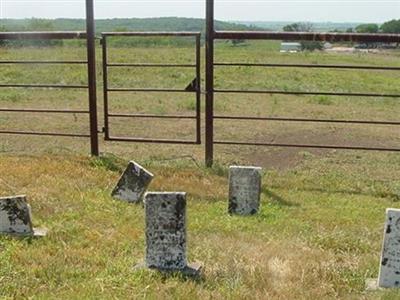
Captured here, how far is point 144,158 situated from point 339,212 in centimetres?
291

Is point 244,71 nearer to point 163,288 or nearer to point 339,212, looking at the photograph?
point 339,212

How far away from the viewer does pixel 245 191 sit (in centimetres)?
512

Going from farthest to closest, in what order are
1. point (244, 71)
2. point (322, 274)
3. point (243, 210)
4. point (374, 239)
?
point (244, 71) < point (243, 210) < point (374, 239) < point (322, 274)

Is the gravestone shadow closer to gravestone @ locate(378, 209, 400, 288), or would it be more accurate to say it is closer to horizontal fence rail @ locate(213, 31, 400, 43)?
horizontal fence rail @ locate(213, 31, 400, 43)

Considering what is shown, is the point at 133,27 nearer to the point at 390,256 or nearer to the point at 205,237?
the point at 205,237

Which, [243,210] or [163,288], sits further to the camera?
[243,210]

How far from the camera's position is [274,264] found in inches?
155

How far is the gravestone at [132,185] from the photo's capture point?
5402 millimetres

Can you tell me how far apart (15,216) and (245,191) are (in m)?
1.83

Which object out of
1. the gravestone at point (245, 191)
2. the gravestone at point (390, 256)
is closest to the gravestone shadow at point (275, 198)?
the gravestone at point (245, 191)

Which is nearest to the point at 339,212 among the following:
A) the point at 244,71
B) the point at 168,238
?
the point at 168,238

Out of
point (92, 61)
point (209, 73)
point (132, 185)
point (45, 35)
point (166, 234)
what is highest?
point (45, 35)

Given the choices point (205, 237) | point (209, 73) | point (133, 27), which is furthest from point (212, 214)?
point (133, 27)

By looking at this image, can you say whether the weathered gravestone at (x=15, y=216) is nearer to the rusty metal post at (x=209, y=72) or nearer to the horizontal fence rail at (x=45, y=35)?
the rusty metal post at (x=209, y=72)
